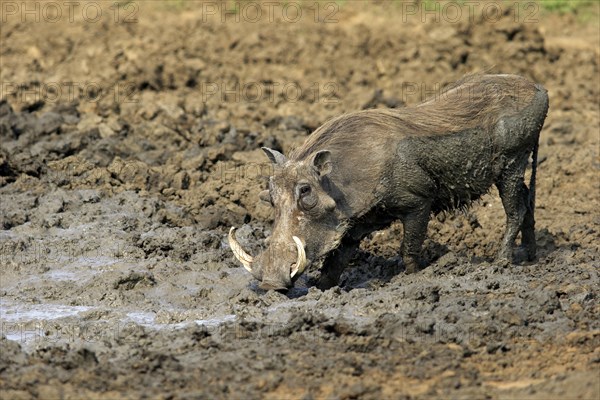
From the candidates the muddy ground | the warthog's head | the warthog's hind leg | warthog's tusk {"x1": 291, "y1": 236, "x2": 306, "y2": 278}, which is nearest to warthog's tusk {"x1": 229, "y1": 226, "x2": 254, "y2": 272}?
the warthog's head

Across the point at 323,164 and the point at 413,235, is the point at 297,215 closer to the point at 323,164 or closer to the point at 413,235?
the point at 323,164

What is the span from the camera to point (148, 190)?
10.9 metres

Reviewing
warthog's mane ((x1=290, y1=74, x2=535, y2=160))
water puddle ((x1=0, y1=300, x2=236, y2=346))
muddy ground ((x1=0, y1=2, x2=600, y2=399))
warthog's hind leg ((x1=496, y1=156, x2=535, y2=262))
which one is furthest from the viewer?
warthog's hind leg ((x1=496, y1=156, x2=535, y2=262))

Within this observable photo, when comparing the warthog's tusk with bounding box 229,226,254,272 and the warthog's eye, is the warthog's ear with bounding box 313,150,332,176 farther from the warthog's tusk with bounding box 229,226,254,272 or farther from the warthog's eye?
the warthog's tusk with bounding box 229,226,254,272

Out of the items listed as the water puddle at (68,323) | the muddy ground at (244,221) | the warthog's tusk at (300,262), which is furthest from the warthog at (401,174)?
the water puddle at (68,323)

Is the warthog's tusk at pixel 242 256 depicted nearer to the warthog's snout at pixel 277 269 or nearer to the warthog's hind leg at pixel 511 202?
the warthog's snout at pixel 277 269

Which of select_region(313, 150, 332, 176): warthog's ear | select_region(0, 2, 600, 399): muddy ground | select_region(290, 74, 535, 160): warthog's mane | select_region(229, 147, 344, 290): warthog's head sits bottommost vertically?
select_region(0, 2, 600, 399): muddy ground

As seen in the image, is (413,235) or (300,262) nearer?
(300,262)

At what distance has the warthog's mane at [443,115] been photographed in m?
8.55

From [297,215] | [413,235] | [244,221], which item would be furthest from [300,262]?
[244,221]

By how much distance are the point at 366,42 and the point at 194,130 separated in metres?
4.12

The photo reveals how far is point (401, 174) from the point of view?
8.53 meters

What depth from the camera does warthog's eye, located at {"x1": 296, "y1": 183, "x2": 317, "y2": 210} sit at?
8117mm

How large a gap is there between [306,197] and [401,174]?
0.79 metres
